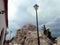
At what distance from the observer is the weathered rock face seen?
1201 inches

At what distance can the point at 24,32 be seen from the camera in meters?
37.2

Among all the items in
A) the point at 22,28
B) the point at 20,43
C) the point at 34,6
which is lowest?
the point at 20,43

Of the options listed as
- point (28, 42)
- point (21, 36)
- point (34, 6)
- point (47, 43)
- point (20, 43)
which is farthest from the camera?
point (21, 36)

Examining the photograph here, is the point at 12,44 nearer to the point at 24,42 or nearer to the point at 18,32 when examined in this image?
the point at 24,42

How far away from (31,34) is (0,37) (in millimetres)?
21854

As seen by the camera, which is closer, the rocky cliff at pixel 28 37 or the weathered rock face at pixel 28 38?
the weathered rock face at pixel 28 38

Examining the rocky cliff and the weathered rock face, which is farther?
the rocky cliff

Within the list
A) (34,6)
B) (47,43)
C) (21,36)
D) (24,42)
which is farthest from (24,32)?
(34,6)

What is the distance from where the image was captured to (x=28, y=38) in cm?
3331

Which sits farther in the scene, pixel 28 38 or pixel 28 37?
pixel 28 37

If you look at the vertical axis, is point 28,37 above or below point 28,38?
above

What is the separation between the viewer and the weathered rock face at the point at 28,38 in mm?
30494

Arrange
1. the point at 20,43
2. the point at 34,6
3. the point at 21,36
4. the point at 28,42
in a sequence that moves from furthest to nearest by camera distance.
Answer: the point at 21,36
the point at 20,43
the point at 28,42
the point at 34,6

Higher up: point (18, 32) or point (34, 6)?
point (34, 6)
